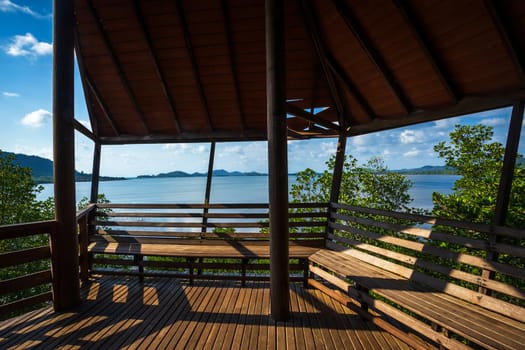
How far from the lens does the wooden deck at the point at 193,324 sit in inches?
118

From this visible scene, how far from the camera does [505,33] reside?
282 centimetres

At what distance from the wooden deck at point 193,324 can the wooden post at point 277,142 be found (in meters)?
0.61

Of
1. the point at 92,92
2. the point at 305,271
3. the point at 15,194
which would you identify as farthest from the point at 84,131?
the point at 15,194

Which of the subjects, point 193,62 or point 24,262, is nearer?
point 24,262

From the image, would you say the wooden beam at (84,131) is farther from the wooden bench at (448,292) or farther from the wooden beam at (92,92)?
the wooden bench at (448,292)

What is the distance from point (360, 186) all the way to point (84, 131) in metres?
13.8

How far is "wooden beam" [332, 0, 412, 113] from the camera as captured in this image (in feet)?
12.7

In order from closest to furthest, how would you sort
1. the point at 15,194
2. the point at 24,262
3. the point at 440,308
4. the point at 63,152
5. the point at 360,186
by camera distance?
the point at 440,308
the point at 24,262
the point at 63,152
the point at 15,194
the point at 360,186

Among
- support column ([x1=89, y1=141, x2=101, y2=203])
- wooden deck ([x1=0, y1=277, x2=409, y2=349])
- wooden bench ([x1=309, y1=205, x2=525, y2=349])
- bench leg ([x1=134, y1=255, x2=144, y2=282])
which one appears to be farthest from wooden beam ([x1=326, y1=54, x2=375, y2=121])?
support column ([x1=89, y1=141, x2=101, y2=203])

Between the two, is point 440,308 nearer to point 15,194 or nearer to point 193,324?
point 193,324

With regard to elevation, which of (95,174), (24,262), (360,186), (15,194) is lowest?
(24,262)

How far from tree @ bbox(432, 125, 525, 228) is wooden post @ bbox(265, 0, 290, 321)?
7.62 m

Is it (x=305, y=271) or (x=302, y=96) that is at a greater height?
(x=302, y=96)

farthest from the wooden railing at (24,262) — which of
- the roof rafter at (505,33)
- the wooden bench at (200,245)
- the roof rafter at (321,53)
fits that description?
the roof rafter at (505,33)
